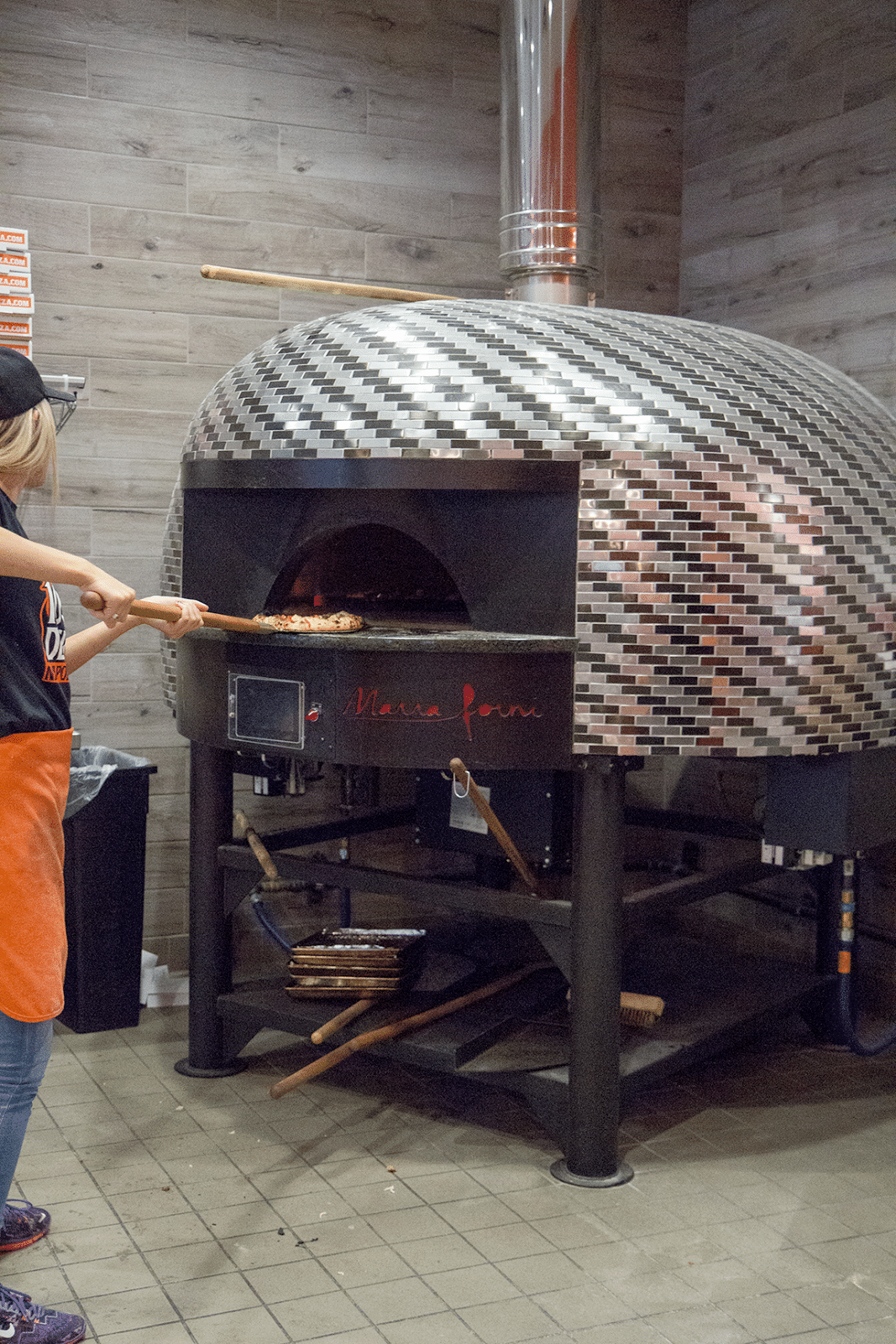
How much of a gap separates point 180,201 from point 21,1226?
8.71ft

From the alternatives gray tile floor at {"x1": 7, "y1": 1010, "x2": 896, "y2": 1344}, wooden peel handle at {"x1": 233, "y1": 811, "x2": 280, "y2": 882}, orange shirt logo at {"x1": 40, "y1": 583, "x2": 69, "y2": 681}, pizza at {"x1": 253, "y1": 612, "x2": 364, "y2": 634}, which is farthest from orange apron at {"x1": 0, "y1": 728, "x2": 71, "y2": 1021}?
wooden peel handle at {"x1": 233, "y1": 811, "x2": 280, "y2": 882}

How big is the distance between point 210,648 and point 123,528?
1.12 meters

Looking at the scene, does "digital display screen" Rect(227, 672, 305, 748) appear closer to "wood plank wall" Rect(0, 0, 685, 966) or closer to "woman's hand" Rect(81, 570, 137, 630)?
"woman's hand" Rect(81, 570, 137, 630)

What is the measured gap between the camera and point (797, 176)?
157 inches

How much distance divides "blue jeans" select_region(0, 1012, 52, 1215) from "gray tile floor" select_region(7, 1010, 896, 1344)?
36 centimetres

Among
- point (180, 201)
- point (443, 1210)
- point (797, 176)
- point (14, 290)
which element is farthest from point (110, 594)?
point (797, 176)

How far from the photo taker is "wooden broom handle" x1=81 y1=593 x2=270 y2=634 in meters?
1.95

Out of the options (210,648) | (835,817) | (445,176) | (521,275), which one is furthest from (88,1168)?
(445,176)

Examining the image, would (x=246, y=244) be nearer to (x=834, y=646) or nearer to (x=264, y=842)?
(x=264, y=842)

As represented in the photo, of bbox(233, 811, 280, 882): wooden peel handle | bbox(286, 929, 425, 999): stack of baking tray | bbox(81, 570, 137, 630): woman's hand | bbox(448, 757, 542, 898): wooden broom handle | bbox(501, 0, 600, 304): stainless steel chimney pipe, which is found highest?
bbox(501, 0, 600, 304): stainless steel chimney pipe

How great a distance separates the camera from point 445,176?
13.6ft

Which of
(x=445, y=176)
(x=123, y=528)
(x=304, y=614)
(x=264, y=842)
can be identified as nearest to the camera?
(x=304, y=614)

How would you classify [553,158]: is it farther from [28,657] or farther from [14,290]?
[28,657]

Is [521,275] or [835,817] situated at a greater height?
[521,275]
